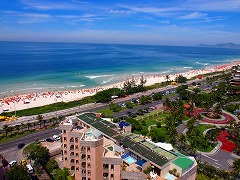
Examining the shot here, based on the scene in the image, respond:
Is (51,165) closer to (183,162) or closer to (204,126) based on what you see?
(183,162)

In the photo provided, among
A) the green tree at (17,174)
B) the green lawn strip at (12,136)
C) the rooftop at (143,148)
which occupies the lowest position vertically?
the green lawn strip at (12,136)

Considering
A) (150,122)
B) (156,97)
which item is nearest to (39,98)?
(156,97)

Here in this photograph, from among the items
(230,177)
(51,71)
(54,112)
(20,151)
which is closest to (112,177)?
(230,177)

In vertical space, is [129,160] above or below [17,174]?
above

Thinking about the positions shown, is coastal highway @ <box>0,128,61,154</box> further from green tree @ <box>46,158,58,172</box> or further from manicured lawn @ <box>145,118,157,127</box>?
manicured lawn @ <box>145,118,157,127</box>

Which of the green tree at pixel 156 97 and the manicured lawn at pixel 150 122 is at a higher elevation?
the green tree at pixel 156 97

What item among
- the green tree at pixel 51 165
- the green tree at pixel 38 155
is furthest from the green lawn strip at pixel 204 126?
the green tree at pixel 38 155

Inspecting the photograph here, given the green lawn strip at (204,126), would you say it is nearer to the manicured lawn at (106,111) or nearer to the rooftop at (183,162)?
the manicured lawn at (106,111)

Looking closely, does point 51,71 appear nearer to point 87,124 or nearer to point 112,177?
point 87,124
